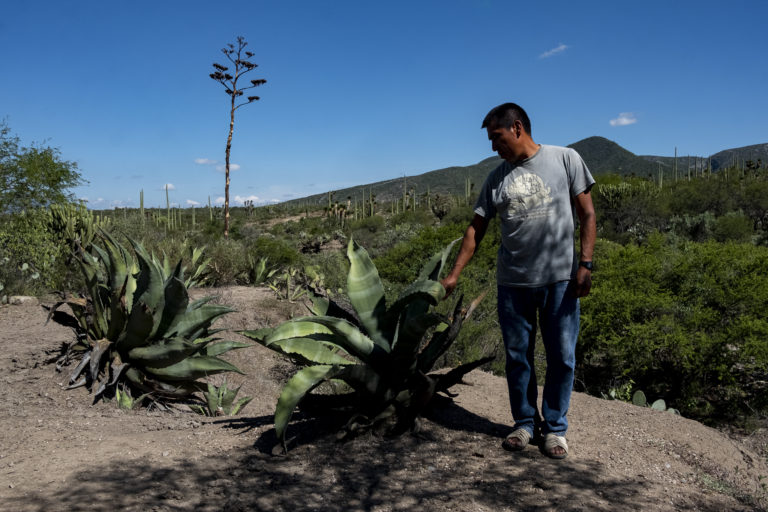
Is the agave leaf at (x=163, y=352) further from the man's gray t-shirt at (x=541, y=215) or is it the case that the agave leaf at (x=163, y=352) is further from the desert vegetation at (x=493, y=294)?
the man's gray t-shirt at (x=541, y=215)

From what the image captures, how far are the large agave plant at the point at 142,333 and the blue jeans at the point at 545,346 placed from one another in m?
2.22

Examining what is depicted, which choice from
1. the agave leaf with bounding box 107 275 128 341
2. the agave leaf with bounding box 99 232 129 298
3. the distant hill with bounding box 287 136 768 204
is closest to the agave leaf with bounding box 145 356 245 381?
the agave leaf with bounding box 107 275 128 341

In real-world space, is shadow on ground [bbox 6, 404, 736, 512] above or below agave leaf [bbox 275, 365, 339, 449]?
below

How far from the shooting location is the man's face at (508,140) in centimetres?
309

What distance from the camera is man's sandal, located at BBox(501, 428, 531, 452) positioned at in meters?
2.99

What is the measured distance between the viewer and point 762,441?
218 inches

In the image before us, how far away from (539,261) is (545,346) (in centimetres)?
52

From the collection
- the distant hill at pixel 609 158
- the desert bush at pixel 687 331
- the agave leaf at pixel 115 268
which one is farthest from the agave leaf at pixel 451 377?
the distant hill at pixel 609 158

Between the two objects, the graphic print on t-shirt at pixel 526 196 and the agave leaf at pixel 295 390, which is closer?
the agave leaf at pixel 295 390

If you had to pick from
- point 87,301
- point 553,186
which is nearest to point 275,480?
point 553,186

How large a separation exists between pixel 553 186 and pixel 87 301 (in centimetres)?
401

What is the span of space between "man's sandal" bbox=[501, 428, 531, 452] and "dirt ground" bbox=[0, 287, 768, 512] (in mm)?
49

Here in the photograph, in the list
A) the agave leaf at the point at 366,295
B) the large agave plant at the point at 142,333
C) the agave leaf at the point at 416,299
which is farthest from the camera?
the large agave plant at the point at 142,333

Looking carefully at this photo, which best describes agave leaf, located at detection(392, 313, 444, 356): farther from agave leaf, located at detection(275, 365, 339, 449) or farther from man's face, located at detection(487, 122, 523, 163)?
man's face, located at detection(487, 122, 523, 163)
